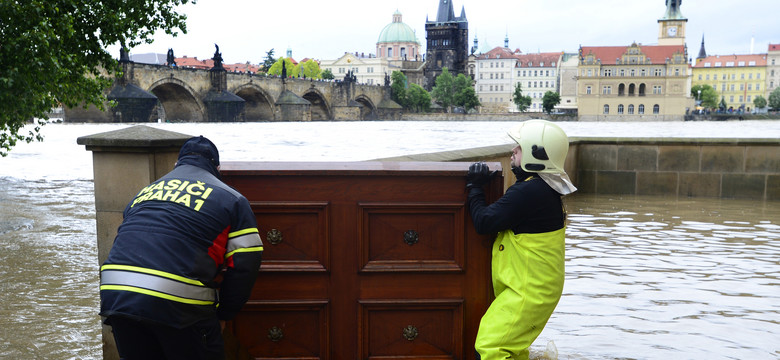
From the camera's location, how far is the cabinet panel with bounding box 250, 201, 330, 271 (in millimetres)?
2865

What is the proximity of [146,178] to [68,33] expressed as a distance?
19.5 feet

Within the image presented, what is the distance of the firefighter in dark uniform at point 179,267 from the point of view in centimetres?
233

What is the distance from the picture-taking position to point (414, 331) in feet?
9.79

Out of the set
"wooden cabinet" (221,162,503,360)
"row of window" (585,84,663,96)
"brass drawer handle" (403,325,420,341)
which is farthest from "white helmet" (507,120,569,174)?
"row of window" (585,84,663,96)

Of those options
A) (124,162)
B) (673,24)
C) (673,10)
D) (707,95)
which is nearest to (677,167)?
(124,162)

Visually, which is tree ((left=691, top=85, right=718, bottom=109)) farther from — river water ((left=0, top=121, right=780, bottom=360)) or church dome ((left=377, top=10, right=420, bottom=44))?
river water ((left=0, top=121, right=780, bottom=360))

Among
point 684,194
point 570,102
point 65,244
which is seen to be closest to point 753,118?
point 570,102

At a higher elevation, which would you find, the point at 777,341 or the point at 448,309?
the point at 448,309

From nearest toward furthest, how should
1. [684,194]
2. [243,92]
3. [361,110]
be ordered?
[684,194] < [243,92] < [361,110]

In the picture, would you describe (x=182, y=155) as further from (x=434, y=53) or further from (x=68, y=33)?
(x=434, y=53)

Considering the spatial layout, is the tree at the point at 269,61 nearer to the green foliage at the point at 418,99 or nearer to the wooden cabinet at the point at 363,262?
the green foliage at the point at 418,99

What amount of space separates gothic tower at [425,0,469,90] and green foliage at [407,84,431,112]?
79.0ft

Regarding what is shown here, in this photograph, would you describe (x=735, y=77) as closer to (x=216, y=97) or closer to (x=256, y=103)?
(x=256, y=103)

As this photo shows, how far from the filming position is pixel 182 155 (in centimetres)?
267
